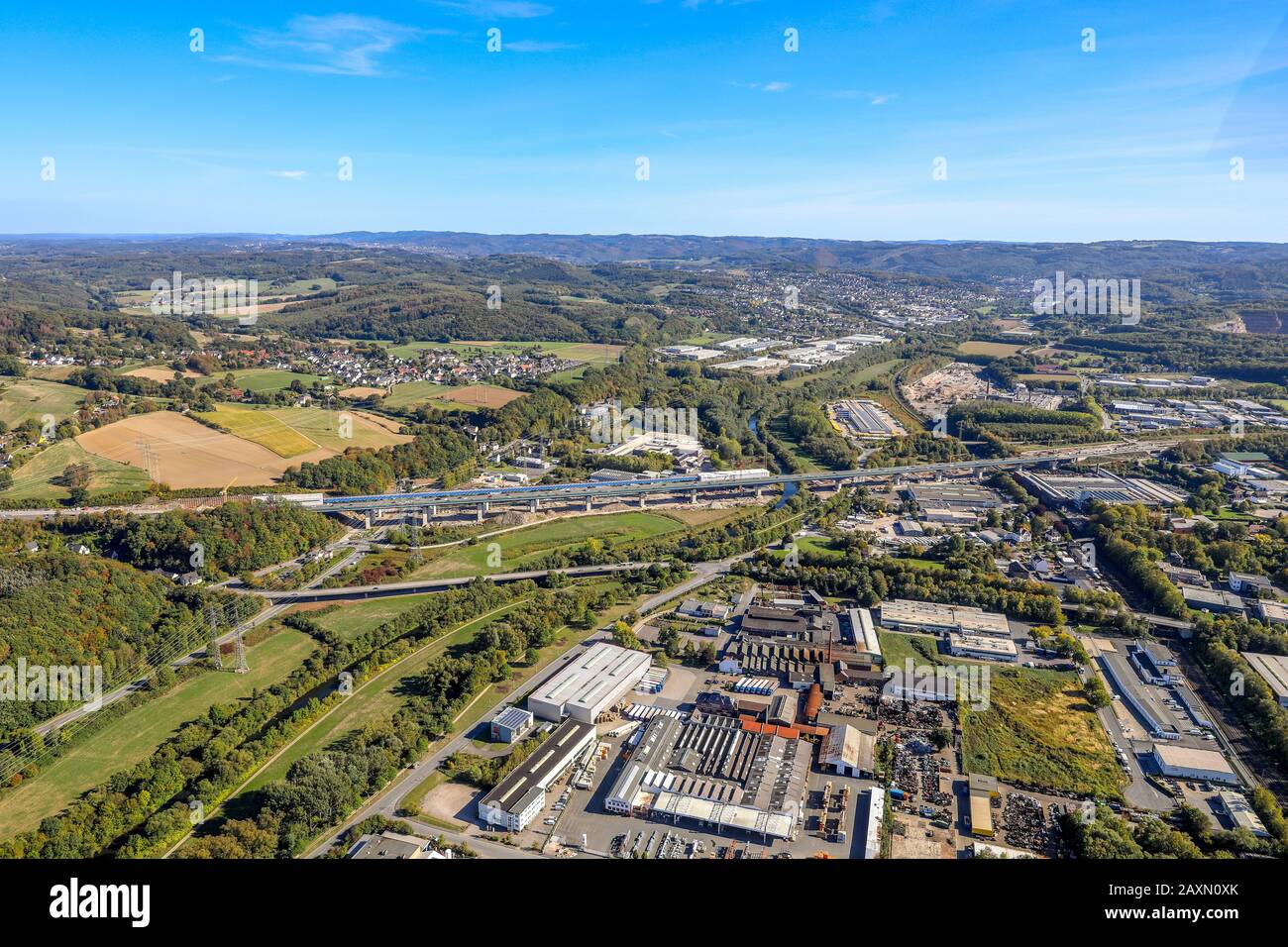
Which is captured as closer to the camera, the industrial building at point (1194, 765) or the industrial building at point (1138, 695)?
the industrial building at point (1194, 765)

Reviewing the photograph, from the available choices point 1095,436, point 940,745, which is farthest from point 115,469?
point 1095,436

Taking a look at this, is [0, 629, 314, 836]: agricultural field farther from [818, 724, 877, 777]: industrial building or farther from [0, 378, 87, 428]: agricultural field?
[0, 378, 87, 428]: agricultural field

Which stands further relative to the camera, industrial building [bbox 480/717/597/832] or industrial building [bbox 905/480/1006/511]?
industrial building [bbox 905/480/1006/511]

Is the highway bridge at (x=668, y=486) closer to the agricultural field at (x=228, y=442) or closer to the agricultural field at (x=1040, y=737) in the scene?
the agricultural field at (x=228, y=442)

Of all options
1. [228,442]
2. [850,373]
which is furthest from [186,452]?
[850,373]

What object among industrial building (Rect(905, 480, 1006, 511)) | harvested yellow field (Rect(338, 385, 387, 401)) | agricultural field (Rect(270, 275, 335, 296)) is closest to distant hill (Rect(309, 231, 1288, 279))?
agricultural field (Rect(270, 275, 335, 296))

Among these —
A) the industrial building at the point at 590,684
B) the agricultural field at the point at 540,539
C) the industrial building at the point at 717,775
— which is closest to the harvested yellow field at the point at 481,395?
the agricultural field at the point at 540,539
